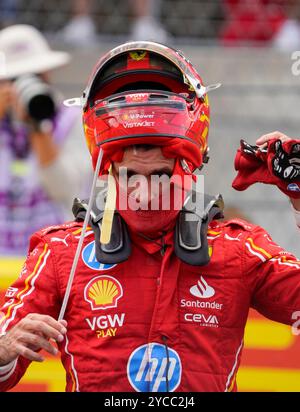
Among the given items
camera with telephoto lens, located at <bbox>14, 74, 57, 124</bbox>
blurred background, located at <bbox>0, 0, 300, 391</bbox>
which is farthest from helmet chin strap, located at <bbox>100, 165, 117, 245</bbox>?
blurred background, located at <bbox>0, 0, 300, 391</bbox>

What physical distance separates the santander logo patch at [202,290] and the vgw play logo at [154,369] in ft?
0.59

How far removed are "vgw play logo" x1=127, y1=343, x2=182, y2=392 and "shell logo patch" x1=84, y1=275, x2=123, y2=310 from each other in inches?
6.3

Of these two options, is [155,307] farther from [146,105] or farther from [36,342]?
[146,105]

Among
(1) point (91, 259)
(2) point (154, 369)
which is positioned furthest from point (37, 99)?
(2) point (154, 369)

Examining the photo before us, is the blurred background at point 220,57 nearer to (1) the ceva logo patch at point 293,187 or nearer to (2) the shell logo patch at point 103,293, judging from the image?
(2) the shell logo patch at point 103,293

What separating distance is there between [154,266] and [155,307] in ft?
0.44

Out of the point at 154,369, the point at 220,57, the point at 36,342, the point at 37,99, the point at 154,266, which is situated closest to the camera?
the point at 36,342

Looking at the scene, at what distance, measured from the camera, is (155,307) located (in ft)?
10.2

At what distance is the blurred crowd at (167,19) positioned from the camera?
730cm

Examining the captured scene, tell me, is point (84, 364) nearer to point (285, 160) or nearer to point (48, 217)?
point (285, 160)

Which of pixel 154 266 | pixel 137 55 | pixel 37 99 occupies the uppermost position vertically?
pixel 137 55

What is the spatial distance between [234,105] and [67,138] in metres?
1.41

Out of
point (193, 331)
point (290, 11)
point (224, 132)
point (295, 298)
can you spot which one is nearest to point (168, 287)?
point (193, 331)

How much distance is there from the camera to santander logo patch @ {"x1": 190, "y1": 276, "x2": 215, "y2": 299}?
3.15m
